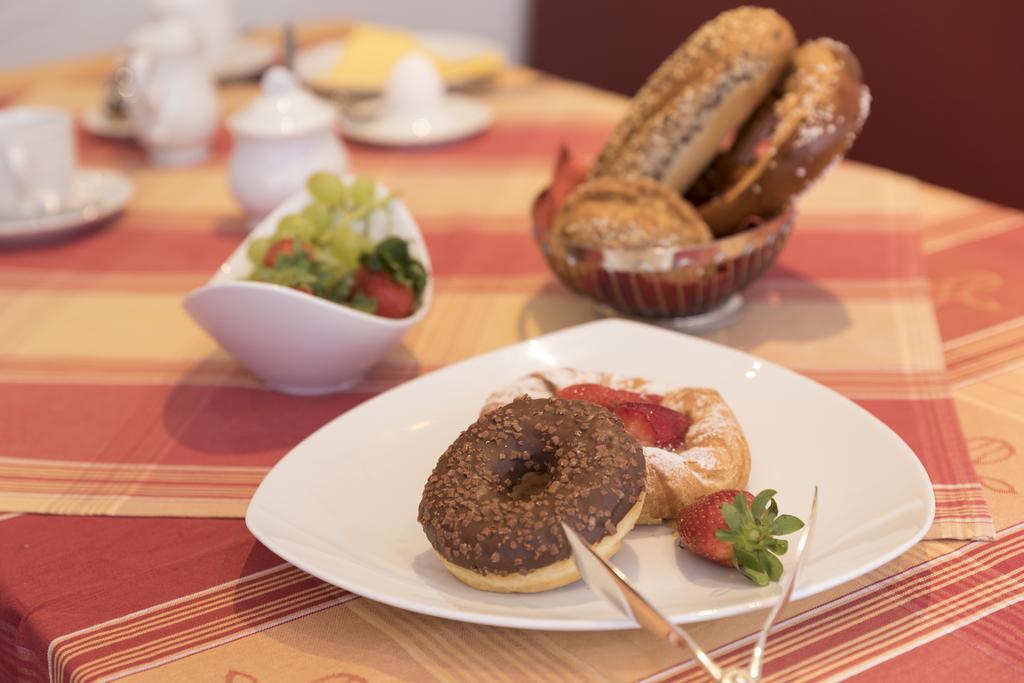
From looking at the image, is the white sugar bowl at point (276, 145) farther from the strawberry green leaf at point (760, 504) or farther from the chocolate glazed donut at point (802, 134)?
the strawberry green leaf at point (760, 504)

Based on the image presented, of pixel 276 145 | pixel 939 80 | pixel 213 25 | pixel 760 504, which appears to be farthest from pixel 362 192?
pixel 939 80

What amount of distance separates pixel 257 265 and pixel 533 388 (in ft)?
1.09

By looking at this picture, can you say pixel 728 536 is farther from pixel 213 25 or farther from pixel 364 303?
pixel 213 25

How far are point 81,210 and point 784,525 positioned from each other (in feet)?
3.43

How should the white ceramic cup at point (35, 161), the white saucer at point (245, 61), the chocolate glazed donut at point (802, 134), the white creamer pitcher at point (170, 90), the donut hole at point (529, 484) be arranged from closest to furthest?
the donut hole at point (529, 484) → the chocolate glazed donut at point (802, 134) → the white ceramic cup at point (35, 161) → the white creamer pitcher at point (170, 90) → the white saucer at point (245, 61)

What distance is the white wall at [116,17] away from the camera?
114 inches

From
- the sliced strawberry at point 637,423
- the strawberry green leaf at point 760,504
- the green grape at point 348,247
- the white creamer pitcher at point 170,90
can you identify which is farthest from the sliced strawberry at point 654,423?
the white creamer pitcher at point 170,90

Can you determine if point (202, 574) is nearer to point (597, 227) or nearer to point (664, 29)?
point (597, 227)

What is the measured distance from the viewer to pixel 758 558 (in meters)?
0.65

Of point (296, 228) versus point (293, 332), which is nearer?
point (293, 332)

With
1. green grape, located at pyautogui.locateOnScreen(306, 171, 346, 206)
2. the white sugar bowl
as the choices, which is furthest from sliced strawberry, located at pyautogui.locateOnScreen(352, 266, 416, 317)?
the white sugar bowl

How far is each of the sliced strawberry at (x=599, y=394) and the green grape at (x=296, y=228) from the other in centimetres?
34

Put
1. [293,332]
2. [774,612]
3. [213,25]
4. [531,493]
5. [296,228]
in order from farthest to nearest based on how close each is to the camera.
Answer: [213,25], [296,228], [293,332], [531,493], [774,612]

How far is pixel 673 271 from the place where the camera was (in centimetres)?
100
